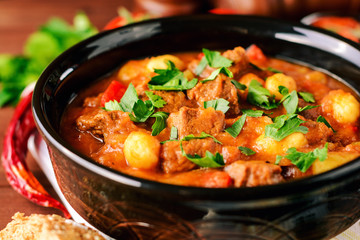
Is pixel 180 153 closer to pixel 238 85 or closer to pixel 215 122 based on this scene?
pixel 215 122

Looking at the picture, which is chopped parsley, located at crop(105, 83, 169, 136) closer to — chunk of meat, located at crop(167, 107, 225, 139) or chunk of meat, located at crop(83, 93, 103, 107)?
chunk of meat, located at crop(167, 107, 225, 139)

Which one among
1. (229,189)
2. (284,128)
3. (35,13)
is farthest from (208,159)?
(35,13)

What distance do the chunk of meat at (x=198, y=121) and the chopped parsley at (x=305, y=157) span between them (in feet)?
1.83

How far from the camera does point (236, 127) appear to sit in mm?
3662

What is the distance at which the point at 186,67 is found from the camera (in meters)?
4.76

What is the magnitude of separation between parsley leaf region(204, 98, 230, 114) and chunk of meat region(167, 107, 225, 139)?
0.52 ft

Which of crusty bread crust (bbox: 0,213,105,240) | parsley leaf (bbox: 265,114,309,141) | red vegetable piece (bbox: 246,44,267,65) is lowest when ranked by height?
crusty bread crust (bbox: 0,213,105,240)

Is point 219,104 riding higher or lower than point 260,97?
lower

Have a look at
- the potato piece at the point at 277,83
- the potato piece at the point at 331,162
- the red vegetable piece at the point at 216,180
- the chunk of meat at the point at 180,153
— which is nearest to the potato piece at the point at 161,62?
the potato piece at the point at 277,83

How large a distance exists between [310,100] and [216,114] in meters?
0.99

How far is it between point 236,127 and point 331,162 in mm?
793

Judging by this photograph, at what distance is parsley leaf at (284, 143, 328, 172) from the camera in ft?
10.3

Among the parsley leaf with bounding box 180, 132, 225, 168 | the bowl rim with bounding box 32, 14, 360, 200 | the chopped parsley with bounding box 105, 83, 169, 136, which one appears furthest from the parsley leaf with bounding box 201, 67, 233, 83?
the bowl rim with bounding box 32, 14, 360, 200

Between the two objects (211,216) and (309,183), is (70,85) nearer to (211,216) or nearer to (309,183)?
(211,216)
